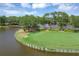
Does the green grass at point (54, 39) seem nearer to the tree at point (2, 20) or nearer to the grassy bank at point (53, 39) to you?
the grassy bank at point (53, 39)

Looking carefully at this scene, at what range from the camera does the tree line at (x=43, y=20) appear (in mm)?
1945

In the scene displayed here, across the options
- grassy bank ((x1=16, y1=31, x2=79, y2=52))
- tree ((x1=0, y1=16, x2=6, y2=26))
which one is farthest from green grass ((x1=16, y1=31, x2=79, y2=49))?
tree ((x1=0, y1=16, x2=6, y2=26))

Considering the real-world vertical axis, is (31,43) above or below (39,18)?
below

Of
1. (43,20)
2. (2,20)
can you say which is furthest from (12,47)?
(43,20)

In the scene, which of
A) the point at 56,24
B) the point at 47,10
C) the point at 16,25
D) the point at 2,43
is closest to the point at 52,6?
the point at 47,10

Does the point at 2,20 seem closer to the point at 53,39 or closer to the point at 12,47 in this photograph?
the point at 12,47

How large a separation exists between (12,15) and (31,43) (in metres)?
0.34

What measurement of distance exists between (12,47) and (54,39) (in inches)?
17.1

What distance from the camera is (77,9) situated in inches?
76.0

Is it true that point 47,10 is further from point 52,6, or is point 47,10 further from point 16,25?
point 16,25

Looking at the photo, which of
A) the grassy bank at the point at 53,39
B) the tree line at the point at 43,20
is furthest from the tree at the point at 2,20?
the grassy bank at the point at 53,39

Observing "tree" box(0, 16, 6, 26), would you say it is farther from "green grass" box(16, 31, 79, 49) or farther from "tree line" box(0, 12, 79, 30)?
"green grass" box(16, 31, 79, 49)

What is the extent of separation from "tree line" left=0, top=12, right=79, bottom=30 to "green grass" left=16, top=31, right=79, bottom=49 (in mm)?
84

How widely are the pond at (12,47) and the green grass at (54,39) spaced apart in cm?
7
